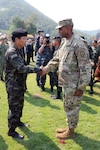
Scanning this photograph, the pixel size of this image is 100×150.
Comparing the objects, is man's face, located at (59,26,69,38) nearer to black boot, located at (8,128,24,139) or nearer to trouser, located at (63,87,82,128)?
trouser, located at (63,87,82,128)

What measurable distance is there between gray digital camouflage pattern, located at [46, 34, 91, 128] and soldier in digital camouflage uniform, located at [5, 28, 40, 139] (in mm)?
626

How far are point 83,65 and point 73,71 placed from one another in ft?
0.86

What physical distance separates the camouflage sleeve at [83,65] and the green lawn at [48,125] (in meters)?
1.33

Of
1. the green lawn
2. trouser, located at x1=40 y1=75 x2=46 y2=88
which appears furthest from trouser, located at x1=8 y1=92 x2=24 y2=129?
trouser, located at x1=40 y1=75 x2=46 y2=88

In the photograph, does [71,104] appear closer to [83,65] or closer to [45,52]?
[83,65]

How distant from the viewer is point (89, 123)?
667 cm

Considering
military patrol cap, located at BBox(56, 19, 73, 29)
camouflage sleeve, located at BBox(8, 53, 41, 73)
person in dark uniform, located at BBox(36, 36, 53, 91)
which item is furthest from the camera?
person in dark uniform, located at BBox(36, 36, 53, 91)

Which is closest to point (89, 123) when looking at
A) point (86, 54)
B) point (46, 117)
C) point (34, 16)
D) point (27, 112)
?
point (46, 117)

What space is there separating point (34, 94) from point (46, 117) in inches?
102

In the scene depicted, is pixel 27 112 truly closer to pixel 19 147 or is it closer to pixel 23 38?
pixel 19 147

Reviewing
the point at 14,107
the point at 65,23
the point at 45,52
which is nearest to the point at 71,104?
the point at 14,107

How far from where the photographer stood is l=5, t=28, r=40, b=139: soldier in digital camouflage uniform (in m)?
5.09

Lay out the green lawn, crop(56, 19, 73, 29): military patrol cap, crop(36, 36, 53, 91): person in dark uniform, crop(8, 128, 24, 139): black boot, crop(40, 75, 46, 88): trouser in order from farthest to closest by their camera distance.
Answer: crop(40, 75, 46, 88): trouser → crop(36, 36, 53, 91): person in dark uniform → crop(8, 128, 24, 139): black boot → the green lawn → crop(56, 19, 73, 29): military patrol cap

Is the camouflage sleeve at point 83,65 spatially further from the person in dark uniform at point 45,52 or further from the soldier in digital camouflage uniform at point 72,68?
the person in dark uniform at point 45,52
